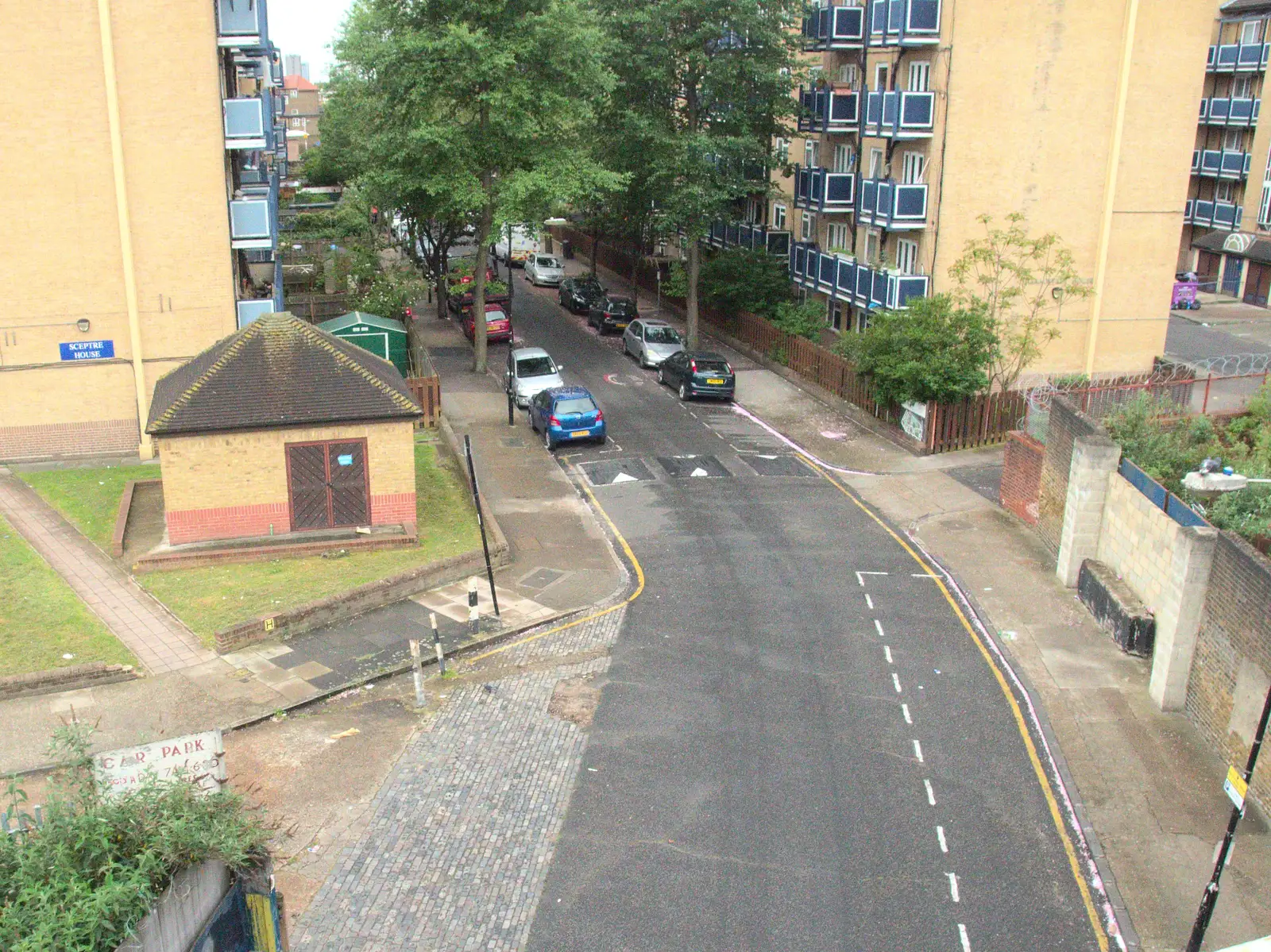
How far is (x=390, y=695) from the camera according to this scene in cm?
1817

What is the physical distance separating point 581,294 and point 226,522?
29.3 meters

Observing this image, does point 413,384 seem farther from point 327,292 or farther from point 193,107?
point 327,292

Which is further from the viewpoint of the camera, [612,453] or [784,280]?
[784,280]

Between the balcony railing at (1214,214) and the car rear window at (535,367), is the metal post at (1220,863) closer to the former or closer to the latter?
the car rear window at (535,367)

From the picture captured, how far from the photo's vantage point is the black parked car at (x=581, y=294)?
50281mm

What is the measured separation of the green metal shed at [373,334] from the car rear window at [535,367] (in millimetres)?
3983

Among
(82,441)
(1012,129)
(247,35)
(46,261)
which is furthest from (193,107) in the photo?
(1012,129)

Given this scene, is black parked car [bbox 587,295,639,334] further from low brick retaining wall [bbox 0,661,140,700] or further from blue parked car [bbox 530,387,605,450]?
low brick retaining wall [bbox 0,661,140,700]

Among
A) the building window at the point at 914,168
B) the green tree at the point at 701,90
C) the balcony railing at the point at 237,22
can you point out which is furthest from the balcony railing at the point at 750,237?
the balcony railing at the point at 237,22

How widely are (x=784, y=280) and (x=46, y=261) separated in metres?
25.2

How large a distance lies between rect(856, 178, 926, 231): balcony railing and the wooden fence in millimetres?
4399

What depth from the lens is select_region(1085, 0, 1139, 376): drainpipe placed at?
33219 millimetres

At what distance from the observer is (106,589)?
21688mm

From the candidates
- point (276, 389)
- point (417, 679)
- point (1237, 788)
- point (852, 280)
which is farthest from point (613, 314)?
point (1237, 788)
